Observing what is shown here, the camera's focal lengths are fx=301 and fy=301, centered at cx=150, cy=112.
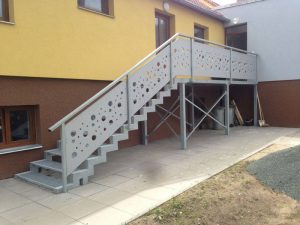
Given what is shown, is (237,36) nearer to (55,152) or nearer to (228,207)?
(55,152)

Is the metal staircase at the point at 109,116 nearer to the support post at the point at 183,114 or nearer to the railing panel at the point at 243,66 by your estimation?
the support post at the point at 183,114

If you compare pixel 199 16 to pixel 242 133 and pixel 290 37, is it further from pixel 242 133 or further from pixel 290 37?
pixel 242 133

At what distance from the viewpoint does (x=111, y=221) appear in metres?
3.96

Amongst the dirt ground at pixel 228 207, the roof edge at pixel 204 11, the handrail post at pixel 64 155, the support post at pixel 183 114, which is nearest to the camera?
the dirt ground at pixel 228 207

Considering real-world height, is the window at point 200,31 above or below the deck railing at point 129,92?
above

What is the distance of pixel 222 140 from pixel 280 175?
4167 millimetres

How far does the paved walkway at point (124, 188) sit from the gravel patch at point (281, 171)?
729 millimetres

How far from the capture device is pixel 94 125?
5.59m

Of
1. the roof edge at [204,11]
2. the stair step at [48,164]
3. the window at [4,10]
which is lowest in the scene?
the stair step at [48,164]

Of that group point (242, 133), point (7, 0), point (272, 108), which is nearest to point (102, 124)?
point (7, 0)

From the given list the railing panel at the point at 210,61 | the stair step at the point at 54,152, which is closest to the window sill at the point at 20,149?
the stair step at the point at 54,152

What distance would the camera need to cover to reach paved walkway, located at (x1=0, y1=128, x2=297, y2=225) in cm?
419

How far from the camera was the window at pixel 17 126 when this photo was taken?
6.00 m

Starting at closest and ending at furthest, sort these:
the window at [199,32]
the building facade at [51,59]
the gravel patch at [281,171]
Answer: the gravel patch at [281,171], the building facade at [51,59], the window at [199,32]
